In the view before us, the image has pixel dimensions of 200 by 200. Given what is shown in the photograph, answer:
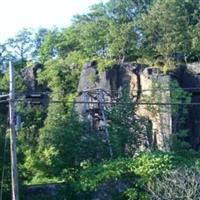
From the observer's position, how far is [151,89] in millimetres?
28281

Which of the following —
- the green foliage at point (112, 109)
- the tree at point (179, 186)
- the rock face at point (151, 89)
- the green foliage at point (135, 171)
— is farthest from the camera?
the rock face at point (151, 89)

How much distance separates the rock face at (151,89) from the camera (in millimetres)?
28109

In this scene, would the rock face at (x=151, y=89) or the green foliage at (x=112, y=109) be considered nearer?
the green foliage at (x=112, y=109)

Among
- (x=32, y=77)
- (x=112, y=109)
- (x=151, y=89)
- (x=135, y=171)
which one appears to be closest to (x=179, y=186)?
(x=135, y=171)

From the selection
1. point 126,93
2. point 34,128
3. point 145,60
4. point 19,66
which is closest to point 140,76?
point 145,60

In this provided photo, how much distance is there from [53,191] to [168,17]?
1305cm

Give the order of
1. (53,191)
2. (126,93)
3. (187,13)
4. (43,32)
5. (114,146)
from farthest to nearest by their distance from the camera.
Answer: (43,32)
(187,13)
(126,93)
(114,146)
(53,191)

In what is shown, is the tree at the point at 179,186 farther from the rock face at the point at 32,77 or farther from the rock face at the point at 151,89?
the rock face at the point at 32,77

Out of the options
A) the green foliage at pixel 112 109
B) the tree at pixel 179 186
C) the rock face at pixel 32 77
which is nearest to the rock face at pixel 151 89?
the green foliage at pixel 112 109

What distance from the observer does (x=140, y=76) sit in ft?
102

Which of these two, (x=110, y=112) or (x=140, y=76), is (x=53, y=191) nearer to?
(x=110, y=112)

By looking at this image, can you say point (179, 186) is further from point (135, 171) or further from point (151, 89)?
point (151, 89)

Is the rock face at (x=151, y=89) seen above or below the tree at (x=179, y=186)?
above

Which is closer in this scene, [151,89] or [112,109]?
[112,109]
